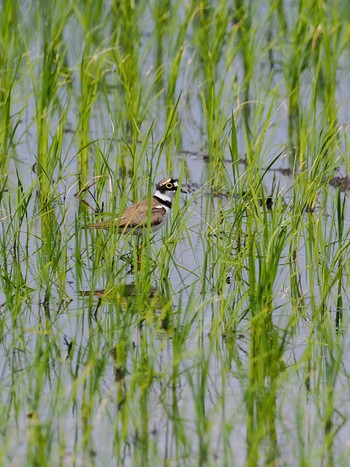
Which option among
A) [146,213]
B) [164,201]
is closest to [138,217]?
[146,213]

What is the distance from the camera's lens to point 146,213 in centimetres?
902

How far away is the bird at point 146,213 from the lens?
29.6 feet

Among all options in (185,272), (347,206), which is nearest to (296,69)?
(347,206)

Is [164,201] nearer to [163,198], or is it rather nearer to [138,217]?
[163,198]

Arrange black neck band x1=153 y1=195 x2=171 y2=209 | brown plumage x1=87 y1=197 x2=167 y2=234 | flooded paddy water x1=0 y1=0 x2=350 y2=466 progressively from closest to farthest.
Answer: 1. flooded paddy water x1=0 y1=0 x2=350 y2=466
2. brown plumage x1=87 y1=197 x2=167 y2=234
3. black neck band x1=153 y1=195 x2=171 y2=209

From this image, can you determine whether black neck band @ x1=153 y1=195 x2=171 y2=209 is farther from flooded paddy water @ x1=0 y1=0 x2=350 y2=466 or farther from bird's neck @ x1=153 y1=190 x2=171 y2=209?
flooded paddy water @ x1=0 y1=0 x2=350 y2=466

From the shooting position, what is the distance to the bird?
902 centimetres

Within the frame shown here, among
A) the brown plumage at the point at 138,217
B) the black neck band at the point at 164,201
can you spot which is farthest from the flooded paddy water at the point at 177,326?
the brown plumage at the point at 138,217

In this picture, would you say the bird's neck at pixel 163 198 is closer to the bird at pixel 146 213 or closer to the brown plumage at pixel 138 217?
the bird at pixel 146 213

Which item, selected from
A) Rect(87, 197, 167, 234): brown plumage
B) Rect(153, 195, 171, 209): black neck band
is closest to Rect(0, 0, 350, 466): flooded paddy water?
Rect(153, 195, 171, 209): black neck band

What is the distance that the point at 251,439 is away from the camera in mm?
5559

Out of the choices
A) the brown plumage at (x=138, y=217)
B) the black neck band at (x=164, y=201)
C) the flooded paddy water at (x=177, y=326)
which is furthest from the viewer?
the black neck band at (x=164, y=201)

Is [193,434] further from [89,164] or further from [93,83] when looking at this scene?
[89,164]

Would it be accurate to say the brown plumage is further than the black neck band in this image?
No
